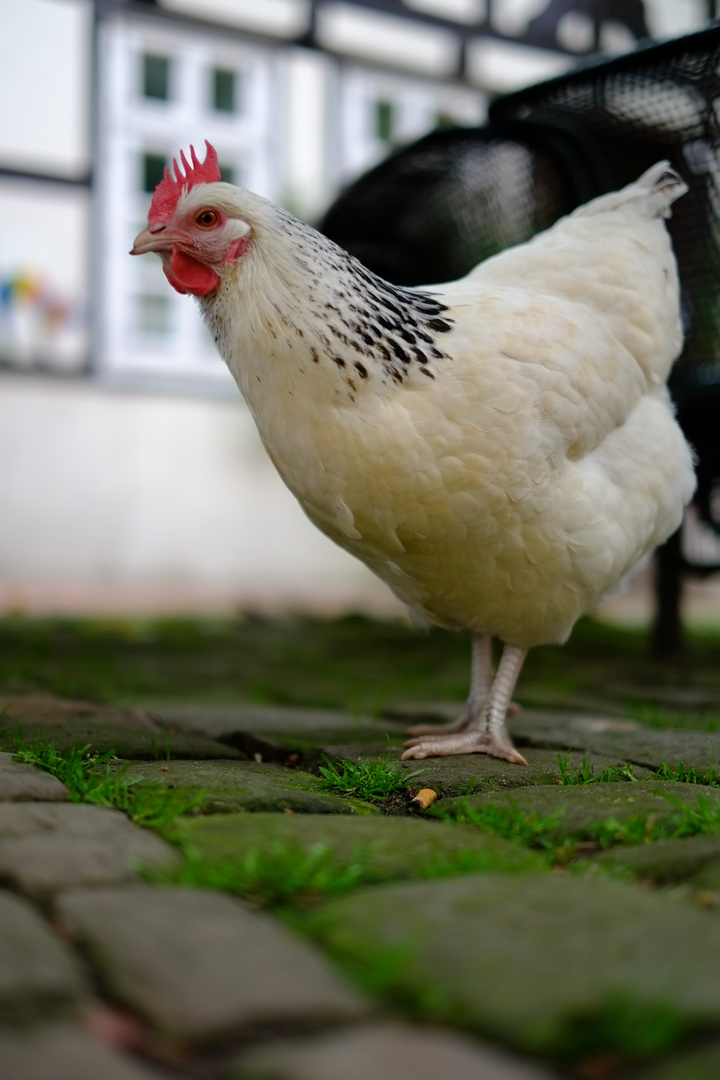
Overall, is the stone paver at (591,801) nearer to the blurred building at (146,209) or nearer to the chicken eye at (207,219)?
the chicken eye at (207,219)

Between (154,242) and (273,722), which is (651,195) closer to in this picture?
(154,242)

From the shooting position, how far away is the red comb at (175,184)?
2.45 metres

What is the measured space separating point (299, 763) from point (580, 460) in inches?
40.4

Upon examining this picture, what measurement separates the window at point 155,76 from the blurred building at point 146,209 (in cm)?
1

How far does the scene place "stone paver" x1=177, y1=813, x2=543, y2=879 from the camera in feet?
5.00

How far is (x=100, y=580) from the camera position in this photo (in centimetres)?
828

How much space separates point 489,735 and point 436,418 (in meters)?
0.81

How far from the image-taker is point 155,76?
8.48 meters

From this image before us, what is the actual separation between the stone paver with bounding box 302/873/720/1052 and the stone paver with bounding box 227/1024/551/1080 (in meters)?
0.04

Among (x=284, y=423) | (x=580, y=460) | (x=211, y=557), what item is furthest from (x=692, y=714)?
(x=211, y=557)

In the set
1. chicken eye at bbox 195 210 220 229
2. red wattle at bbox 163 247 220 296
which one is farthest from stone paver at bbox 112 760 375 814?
chicken eye at bbox 195 210 220 229

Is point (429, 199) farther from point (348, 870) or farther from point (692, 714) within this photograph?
point (348, 870)

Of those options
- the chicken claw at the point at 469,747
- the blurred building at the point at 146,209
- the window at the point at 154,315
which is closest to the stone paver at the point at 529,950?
the chicken claw at the point at 469,747

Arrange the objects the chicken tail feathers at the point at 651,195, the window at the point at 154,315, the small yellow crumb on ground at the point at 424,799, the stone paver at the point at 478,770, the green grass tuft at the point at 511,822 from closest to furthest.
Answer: the green grass tuft at the point at 511,822 → the small yellow crumb on ground at the point at 424,799 → the stone paver at the point at 478,770 → the chicken tail feathers at the point at 651,195 → the window at the point at 154,315
